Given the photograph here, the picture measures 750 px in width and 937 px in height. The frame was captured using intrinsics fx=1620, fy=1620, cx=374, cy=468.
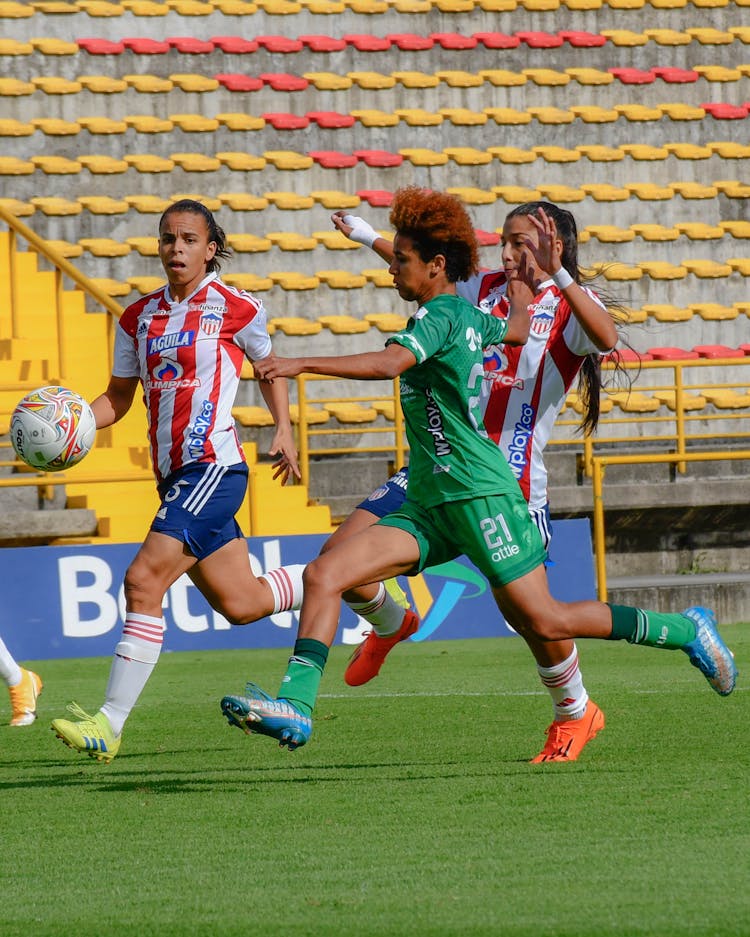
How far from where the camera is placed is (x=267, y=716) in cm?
504

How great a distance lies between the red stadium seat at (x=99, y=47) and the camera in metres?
17.7

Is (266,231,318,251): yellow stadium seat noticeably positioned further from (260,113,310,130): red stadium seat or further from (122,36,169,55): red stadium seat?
(122,36,169,55): red stadium seat

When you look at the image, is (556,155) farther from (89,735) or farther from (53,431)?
(89,735)

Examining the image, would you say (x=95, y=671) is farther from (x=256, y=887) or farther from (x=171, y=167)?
(x=171, y=167)

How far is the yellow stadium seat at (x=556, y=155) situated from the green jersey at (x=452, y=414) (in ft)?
42.3

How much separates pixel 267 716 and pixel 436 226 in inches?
70.6

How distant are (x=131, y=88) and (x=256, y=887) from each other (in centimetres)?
1479

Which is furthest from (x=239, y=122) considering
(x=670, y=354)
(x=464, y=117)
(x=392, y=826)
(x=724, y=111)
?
(x=392, y=826)

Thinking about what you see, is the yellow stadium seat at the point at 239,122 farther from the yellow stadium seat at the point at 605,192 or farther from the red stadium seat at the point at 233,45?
the yellow stadium seat at the point at 605,192

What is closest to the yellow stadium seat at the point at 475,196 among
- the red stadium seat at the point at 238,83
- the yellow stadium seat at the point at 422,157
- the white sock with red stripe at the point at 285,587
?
the yellow stadium seat at the point at 422,157

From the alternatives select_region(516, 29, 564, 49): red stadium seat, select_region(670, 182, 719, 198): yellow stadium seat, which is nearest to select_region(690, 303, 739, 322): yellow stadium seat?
select_region(670, 182, 719, 198): yellow stadium seat

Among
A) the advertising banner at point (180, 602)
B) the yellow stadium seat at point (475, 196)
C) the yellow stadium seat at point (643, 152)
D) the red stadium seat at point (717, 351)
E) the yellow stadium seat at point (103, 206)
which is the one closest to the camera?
the advertising banner at point (180, 602)

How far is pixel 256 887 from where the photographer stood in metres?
4.04

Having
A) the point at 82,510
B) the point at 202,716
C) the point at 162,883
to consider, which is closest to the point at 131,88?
the point at 82,510
